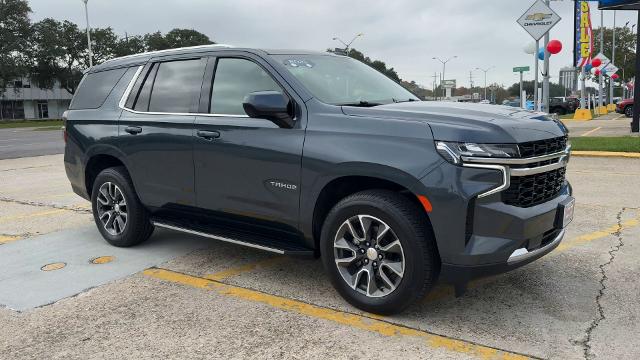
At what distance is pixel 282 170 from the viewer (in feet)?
13.0

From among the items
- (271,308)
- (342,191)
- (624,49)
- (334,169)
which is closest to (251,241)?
(271,308)

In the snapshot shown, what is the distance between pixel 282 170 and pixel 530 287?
2.09 metres

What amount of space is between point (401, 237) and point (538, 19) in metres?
10.1

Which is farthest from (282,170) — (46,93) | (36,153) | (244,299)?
(46,93)

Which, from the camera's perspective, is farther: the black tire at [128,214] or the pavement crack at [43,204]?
the pavement crack at [43,204]

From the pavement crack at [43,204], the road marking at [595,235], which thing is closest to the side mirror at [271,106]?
the road marking at [595,235]

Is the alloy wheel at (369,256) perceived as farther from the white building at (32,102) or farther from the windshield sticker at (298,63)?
the white building at (32,102)

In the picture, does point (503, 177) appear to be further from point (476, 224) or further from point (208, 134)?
point (208, 134)

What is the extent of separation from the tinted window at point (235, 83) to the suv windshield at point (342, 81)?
204 millimetres

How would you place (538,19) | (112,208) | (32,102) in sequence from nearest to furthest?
(112,208) → (538,19) → (32,102)

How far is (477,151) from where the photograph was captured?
3225 millimetres

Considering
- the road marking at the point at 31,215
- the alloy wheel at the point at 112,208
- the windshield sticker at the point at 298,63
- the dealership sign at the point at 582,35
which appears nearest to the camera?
the windshield sticker at the point at 298,63

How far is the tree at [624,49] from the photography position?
→ 194ft

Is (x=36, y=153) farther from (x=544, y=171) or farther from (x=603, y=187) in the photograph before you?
(x=544, y=171)
